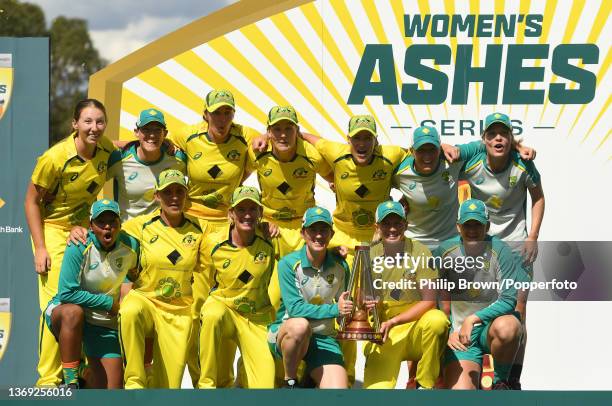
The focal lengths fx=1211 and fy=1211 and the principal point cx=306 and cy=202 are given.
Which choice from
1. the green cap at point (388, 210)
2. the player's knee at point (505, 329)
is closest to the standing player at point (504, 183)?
the player's knee at point (505, 329)

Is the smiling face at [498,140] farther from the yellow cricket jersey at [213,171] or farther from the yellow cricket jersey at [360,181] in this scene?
the yellow cricket jersey at [213,171]

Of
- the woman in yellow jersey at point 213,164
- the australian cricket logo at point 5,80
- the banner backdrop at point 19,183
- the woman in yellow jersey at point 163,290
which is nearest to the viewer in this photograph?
the woman in yellow jersey at point 163,290

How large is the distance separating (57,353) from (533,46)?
4.11 metres

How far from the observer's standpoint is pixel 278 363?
25.1 feet

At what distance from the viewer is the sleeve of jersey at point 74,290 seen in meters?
7.47

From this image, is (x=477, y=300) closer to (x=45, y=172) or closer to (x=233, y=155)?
(x=233, y=155)

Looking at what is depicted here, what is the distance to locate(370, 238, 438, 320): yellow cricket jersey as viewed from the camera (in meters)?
7.51

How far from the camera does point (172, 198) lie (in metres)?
7.65

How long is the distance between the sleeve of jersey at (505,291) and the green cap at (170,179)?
2012mm

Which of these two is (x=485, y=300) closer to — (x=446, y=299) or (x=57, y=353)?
(x=446, y=299)

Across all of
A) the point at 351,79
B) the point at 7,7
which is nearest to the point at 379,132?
the point at 351,79

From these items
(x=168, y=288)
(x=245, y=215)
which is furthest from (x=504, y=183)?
(x=168, y=288)

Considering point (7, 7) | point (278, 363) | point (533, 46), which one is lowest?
point (278, 363)

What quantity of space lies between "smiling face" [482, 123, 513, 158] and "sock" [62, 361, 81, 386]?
119 inches
